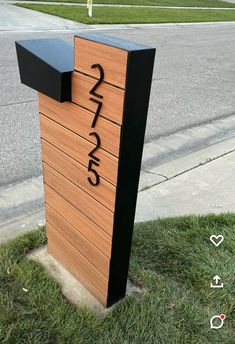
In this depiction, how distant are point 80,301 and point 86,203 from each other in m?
0.61

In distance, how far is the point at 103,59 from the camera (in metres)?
1.75

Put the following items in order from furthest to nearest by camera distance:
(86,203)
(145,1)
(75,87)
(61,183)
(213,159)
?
(145,1) < (213,159) < (61,183) < (86,203) < (75,87)

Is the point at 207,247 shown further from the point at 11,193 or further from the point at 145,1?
the point at 145,1

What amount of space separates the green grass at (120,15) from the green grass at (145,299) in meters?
11.1

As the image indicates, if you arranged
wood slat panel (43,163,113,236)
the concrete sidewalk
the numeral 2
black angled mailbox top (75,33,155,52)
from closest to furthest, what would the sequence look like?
black angled mailbox top (75,33,155,52), the numeral 2, wood slat panel (43,163,113,236), the concrete sidewalk

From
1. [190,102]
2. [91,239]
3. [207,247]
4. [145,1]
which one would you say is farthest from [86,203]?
[145,1]

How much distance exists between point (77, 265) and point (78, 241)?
0.64 ft

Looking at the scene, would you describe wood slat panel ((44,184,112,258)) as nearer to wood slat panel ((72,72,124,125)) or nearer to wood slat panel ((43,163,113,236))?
wood slat panel ((43,163,113,236))

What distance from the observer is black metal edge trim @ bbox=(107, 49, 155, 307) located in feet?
5.60

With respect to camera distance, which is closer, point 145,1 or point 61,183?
point 61,183

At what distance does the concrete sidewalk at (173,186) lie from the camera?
334 centimetres

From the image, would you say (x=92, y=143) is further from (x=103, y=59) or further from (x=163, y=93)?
(x=163, y=93)

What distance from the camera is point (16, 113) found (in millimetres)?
5250

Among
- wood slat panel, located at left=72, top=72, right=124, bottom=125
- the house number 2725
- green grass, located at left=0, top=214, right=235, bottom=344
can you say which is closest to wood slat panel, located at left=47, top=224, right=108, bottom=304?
green grass, located at left=0, top=214, right=235, bottom=344
